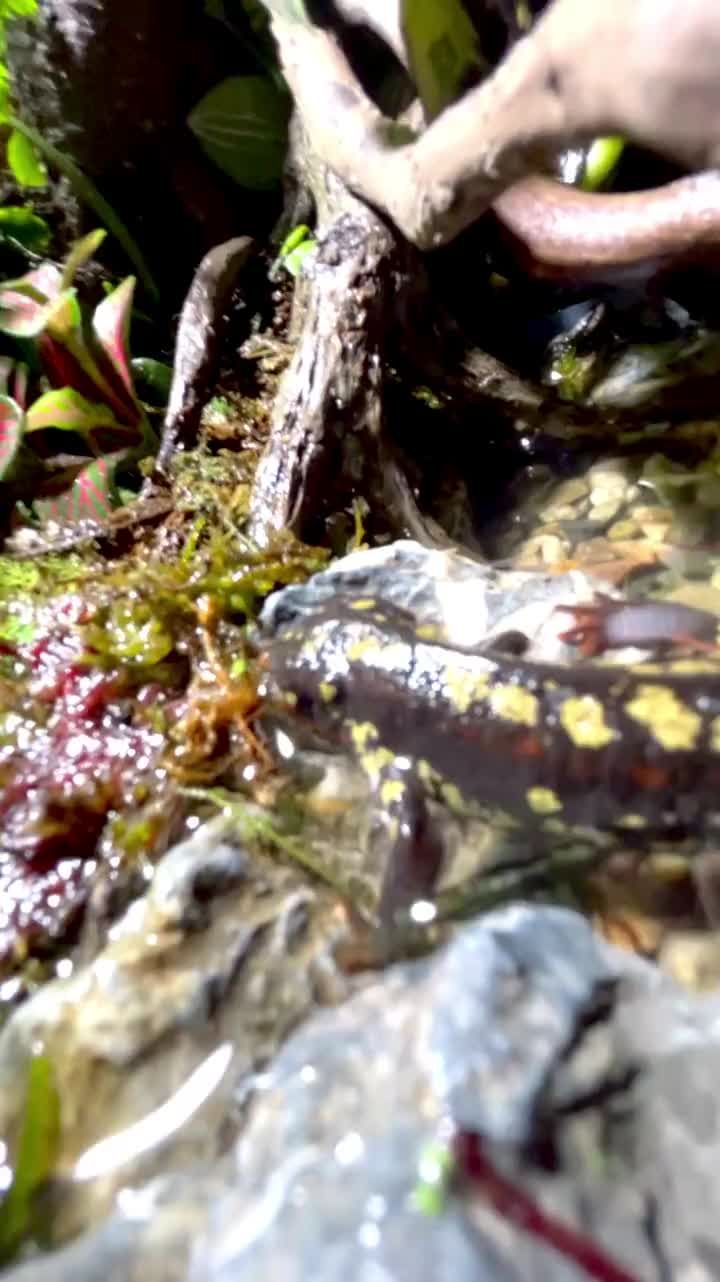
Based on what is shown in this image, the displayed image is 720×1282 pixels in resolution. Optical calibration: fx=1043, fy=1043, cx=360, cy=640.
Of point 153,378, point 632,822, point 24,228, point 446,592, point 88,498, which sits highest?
point 24,228

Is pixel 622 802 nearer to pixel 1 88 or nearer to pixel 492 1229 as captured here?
pixel 492 1229

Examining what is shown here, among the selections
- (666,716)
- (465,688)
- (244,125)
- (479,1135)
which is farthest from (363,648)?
(244,125)

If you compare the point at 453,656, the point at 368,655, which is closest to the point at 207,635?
the point at 368,655

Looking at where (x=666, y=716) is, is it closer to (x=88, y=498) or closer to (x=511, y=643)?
(x=511, y=643)

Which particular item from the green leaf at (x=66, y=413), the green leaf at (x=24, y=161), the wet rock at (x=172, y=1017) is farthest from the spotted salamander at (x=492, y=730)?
the green leaf at (x=24, y=161)

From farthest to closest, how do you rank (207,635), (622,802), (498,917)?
1. (207,635)
2. (622,802)
3. (498,917)

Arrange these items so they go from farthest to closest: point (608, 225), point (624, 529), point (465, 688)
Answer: point (624, 529) < point (608, 225) < point (465, 688)

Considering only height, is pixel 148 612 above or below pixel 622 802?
above
